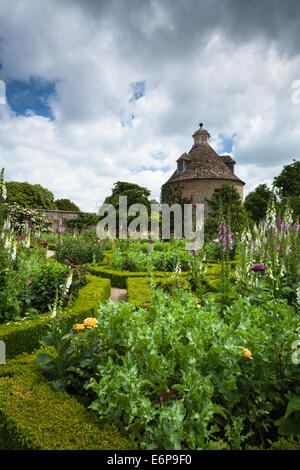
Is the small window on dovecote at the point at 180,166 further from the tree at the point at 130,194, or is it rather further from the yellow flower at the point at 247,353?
the yellow flower at the point at 247,353

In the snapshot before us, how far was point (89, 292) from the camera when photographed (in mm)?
5668

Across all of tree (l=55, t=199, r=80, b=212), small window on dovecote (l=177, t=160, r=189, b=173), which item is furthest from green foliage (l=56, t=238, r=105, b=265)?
tree (l=55, t=199, r=80, b=212)

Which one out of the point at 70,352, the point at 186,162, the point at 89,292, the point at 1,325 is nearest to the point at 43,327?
the point at 1,325

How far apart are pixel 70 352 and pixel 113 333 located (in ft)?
1.69

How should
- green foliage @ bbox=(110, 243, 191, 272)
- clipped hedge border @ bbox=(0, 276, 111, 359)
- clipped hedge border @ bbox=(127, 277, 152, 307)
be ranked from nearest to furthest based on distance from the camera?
1. clipped hedge border @ bbox=(0, 276, 111, 359)
2. clipped hedge border @ bbox=(127, 277, 152, 307)
3. green foliage @ bbox=(110, 243, 191, 272)

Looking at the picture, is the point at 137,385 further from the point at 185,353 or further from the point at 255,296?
the point at 255,296

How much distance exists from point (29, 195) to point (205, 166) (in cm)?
1994

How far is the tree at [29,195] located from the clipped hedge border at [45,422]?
29.8m

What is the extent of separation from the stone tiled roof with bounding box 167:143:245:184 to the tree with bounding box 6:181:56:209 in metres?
15.9

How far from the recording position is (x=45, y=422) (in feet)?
7.26

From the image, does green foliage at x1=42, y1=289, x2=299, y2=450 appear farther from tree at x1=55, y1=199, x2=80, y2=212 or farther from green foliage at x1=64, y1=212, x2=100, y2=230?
tree at x1=55, y1=199, x2=80, y2=212

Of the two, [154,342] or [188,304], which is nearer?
[154,342]

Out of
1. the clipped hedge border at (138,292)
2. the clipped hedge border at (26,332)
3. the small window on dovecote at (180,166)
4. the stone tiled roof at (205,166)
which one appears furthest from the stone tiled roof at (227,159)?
the clipped hedge border at (26,332)

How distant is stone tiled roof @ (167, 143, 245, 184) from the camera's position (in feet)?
77.1
